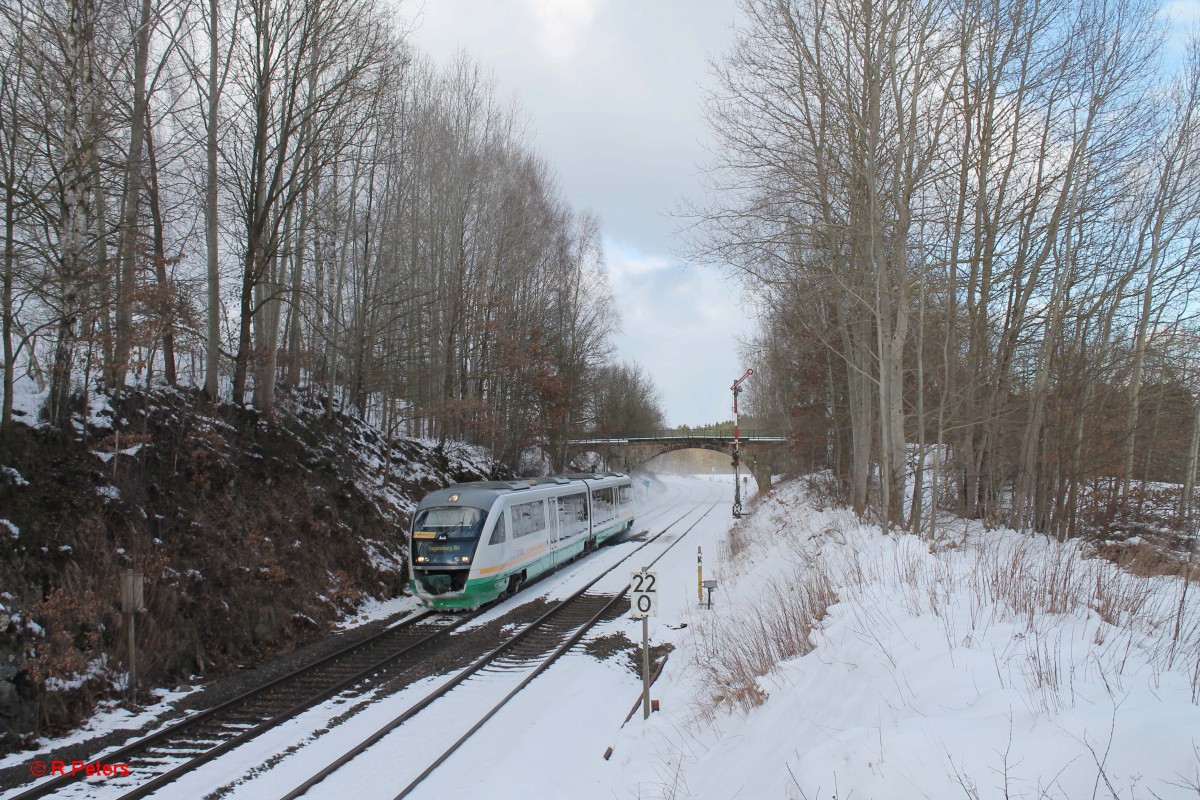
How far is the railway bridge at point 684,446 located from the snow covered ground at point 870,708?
28.9m

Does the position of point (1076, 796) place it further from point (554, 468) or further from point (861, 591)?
point (554, 468)

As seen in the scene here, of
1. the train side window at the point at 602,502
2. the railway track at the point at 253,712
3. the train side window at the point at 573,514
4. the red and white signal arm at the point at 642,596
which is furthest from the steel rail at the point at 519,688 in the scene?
the train side window at the point at 602,502

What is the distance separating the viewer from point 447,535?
1399 cm

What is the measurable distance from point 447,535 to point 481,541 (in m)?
0.74

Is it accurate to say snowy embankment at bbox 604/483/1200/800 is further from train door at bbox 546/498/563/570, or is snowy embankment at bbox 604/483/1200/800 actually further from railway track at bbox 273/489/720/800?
train door at bbox 546/498/563/570

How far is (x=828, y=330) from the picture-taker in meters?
19.2

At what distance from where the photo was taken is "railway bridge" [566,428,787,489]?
4269 centimetres

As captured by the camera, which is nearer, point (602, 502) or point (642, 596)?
point (642, 596)

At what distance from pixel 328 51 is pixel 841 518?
54.6 ft

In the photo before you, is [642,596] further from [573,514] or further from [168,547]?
[573,514]

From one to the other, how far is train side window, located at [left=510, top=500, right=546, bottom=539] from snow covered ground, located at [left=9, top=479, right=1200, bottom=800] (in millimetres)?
4916

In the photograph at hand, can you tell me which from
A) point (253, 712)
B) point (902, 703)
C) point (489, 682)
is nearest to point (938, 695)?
point (902, 703)

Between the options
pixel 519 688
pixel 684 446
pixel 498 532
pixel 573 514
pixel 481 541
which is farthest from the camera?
pixel 684 446

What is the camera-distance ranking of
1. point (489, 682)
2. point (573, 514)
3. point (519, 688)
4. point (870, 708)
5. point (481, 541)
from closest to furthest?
point (870, 708)
point (519, 688)
point (489, 682)
point (481, 541)
point (573, 514)
